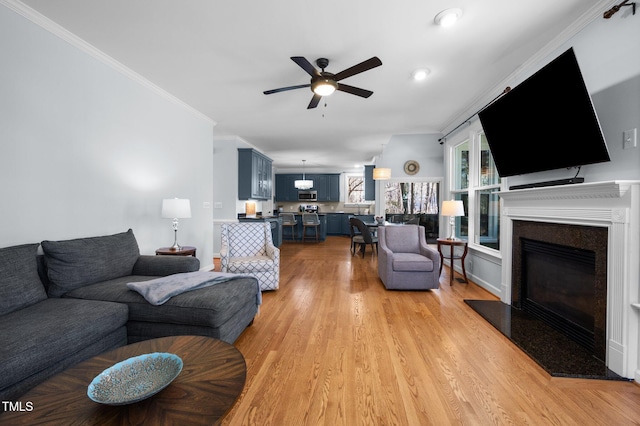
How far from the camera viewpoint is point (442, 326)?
258cm

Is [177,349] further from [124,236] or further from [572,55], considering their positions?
[572,55]

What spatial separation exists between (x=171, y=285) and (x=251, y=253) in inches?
66.6

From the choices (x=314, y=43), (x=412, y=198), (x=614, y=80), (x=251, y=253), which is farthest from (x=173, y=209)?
(x=412, y=198)

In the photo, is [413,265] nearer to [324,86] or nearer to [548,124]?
[548,124]

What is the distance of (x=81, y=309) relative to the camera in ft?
5.86

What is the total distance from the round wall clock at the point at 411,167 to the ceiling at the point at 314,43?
58.9 inches

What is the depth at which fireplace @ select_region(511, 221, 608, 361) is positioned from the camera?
1.99 meters

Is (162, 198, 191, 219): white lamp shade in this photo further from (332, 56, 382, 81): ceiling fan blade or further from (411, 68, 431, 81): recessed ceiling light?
(411, 68, 431, 81): recessed ceiling light

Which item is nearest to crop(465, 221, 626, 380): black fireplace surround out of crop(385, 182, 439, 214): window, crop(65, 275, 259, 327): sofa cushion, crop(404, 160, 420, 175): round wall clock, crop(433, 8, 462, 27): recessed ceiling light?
crop(433, 8, 462, 27): recessed ceiling light

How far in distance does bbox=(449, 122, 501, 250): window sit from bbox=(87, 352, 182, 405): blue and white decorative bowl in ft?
12.9

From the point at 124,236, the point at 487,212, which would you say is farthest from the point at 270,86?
the point at 487,212

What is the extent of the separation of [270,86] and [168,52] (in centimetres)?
116

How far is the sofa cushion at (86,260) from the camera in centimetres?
205

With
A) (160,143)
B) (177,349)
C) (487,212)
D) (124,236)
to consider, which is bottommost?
(177,349)
